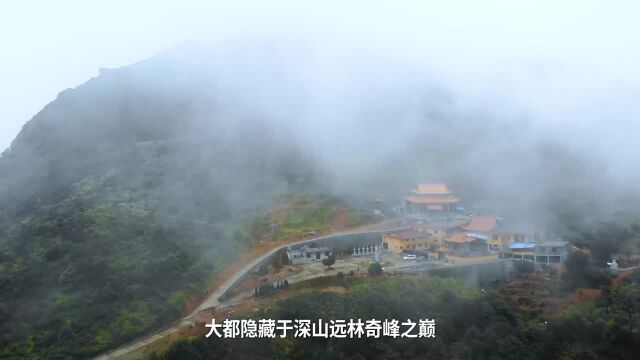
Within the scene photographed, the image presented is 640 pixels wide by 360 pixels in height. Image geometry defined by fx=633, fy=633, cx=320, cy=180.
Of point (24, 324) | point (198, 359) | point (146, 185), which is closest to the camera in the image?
point (198, 359)

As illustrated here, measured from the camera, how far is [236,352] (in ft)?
47.8

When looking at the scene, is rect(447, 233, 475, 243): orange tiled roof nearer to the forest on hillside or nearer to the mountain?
the forest on hillside

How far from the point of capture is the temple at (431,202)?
24.1 metres

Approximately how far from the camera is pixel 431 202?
79.8 feet

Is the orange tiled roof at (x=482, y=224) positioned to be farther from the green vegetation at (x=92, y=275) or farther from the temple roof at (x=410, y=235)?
the green vegetation at (x=92, y=275)

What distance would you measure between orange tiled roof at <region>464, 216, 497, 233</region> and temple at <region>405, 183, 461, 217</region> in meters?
2.18

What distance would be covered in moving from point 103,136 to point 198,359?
612 inches

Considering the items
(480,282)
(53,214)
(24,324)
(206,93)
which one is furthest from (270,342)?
(206,93)

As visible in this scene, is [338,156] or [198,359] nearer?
[198,359]

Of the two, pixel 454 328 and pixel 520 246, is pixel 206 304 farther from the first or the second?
pixel 520 246

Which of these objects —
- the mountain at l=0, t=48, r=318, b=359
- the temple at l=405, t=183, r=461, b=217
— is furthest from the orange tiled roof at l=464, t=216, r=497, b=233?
the mountain at l=0, t=48, r=318, b=359

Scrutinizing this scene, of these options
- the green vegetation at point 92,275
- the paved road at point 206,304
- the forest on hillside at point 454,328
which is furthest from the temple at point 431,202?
the green vegetation at point 92,275

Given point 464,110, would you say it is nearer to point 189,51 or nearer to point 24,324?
point 189,51

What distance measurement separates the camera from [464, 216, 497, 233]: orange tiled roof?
21.3 metres
